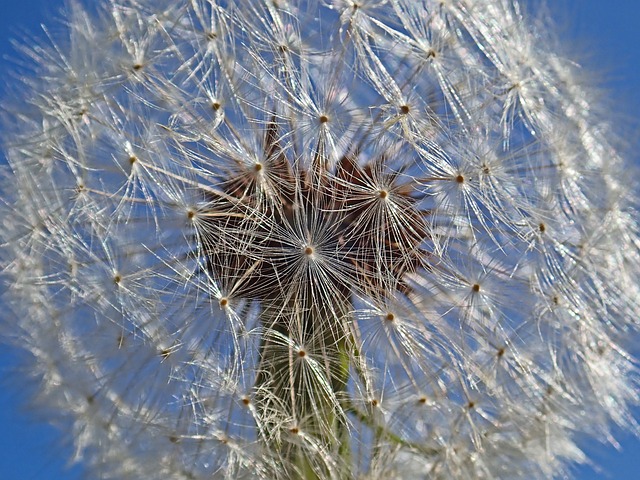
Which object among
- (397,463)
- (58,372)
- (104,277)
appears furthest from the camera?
(58,372)

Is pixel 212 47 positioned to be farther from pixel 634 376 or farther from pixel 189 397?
pixel 634 376

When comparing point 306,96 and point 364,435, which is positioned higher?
point 306,96

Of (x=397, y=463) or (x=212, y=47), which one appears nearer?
(x=397, y=463)

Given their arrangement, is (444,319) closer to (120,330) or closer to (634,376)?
(634,376)

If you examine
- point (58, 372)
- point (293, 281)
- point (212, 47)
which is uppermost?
point (212, 47)

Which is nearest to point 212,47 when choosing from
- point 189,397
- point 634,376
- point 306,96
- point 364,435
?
point 306,96

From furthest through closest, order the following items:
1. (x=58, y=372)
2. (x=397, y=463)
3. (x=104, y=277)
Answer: (x=58, y=372) < (x=104, y=277) < (x=397, y=463)
